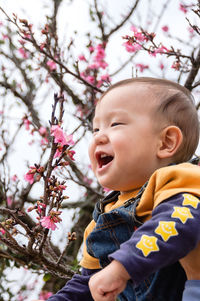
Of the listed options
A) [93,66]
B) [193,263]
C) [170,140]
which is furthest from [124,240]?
[93,66]

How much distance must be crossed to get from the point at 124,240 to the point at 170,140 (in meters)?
0.42

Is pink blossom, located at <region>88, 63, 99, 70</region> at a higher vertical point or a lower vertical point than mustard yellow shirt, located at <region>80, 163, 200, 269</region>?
higher

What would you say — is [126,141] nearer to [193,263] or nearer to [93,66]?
[193,263]

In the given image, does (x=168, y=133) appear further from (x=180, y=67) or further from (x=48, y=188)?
(x=180, y=67)

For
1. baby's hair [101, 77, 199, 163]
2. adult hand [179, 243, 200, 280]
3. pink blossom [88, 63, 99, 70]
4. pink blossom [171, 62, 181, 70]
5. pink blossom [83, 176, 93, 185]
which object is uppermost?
pink blossom [88, 63, 99, 70]

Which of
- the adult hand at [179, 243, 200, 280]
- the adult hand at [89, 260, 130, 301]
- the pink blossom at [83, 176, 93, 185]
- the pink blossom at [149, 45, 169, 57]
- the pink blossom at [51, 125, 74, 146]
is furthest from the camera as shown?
the pink blossom at [83, 176, 93, 185]

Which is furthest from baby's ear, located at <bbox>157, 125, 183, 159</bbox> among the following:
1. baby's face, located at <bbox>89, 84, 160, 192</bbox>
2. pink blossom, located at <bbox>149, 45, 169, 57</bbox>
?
pink blossom, located at <bbox>149, 45, 169, 57</bbox>

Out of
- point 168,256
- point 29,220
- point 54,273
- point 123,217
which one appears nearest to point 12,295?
point 29,220

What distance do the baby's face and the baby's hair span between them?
0.14ft

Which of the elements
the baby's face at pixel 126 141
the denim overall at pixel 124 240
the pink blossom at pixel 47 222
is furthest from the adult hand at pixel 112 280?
the pink blossom at pixel 47 222

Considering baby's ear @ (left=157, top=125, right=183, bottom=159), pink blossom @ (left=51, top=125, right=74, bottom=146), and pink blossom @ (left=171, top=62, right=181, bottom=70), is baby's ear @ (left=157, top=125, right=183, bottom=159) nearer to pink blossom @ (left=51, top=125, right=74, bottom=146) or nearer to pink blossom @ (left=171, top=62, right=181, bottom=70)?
pink blossom @ (left=51, top=125, right=74, bottom=146)

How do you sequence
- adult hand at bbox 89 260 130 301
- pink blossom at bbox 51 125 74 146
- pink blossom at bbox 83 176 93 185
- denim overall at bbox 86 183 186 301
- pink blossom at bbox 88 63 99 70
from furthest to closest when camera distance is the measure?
pink blossom at bbox 83 176 93 185 → pink blossom at bbox 88 63 99 70 → pink blossom at bbox 51 125 74 146 → denim overall at bbox 86 183 186 301 → adult hand at bbox 89 260 130 301

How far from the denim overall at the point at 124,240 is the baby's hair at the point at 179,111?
0.29m

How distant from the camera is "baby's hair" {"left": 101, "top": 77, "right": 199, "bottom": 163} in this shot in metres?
1.34
